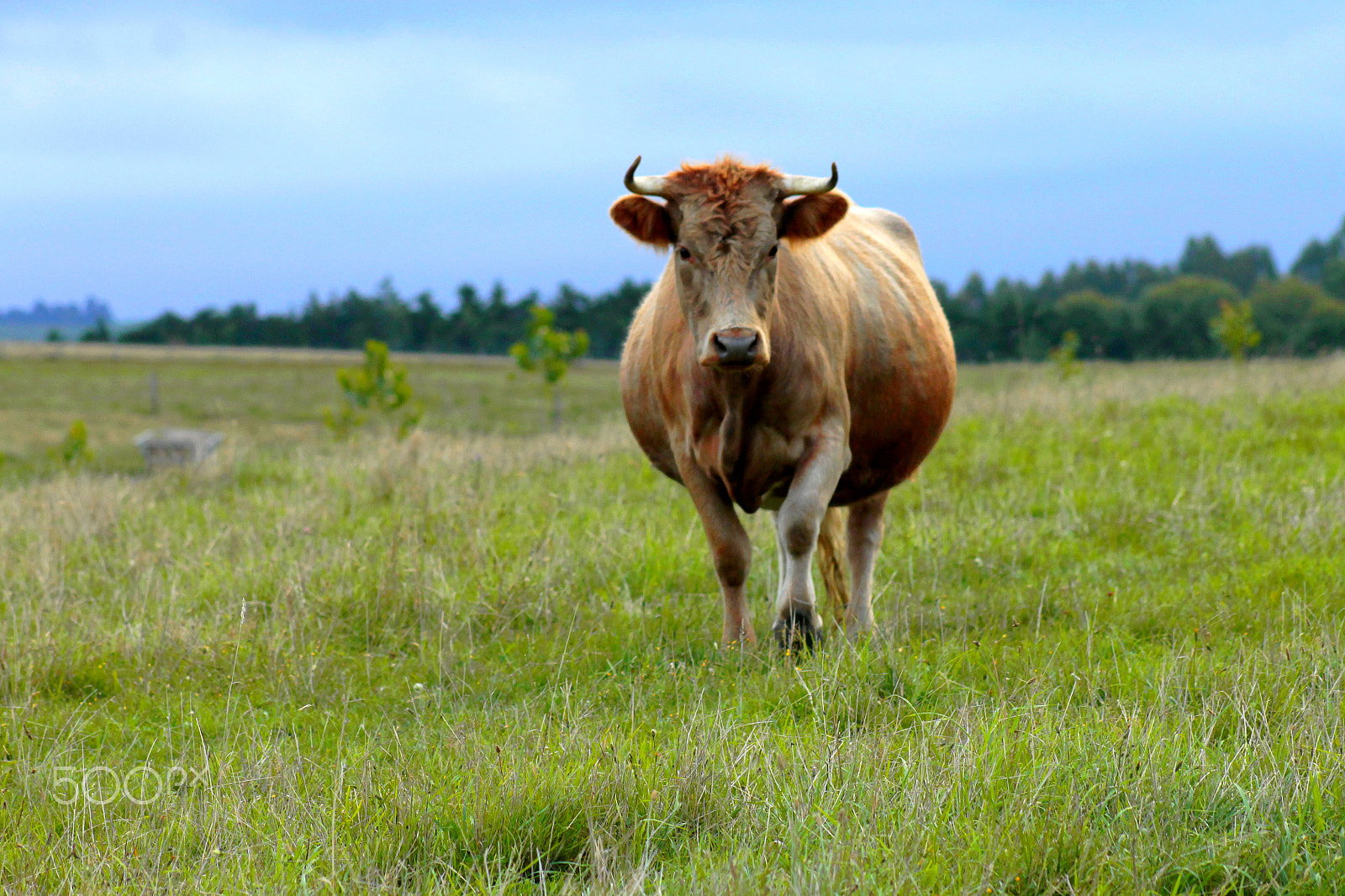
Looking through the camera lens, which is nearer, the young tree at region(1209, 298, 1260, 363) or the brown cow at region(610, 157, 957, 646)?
the brown cow at region(610, 157, 957, 646)

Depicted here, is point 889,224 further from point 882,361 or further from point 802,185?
point 802,185

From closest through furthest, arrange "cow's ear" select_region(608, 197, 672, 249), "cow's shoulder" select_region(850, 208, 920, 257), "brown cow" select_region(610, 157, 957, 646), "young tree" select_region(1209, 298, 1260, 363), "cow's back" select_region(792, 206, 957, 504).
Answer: "brown cow" select_region(610, 157, 957, 646) < "cow's ear" select_region(608, 197, 672, 249) < "cow's back" select_region(792, 206, 957, 504) < "cow's shoulder" select_region(850, 208, 920, 257) < "young tree" select_region(1209, 298, 1260, 363)

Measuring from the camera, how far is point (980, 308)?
92.4 metres

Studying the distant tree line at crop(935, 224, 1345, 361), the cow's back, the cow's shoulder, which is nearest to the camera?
the cow's back

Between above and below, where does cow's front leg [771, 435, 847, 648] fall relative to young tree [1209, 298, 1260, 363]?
below

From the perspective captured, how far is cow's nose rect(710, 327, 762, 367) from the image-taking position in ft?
15.3

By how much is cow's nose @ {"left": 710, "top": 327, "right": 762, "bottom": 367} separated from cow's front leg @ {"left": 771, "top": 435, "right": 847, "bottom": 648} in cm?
72

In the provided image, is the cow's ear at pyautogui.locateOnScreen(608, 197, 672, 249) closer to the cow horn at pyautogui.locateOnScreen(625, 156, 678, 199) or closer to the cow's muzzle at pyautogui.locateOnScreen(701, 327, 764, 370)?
the cow horn at pyautogui.locateOnScreen(625, 156, 678, 199)

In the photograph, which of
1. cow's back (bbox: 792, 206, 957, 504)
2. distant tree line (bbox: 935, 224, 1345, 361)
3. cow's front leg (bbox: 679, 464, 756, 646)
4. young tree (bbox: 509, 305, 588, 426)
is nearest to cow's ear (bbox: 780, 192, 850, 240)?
cow's back (bbox: 792, 206, 957, 504)

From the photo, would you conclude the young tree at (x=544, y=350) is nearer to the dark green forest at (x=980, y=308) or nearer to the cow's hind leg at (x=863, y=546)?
the cow's hind leg at (x=863, y=546)

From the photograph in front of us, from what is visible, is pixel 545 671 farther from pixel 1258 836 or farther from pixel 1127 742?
pixel 1258 836

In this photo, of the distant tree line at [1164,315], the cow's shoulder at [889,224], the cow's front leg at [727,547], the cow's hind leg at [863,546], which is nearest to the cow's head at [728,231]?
the cow's front leg at [727,547]

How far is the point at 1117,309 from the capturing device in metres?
90.8

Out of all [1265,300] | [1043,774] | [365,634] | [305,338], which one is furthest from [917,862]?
[305,338]
